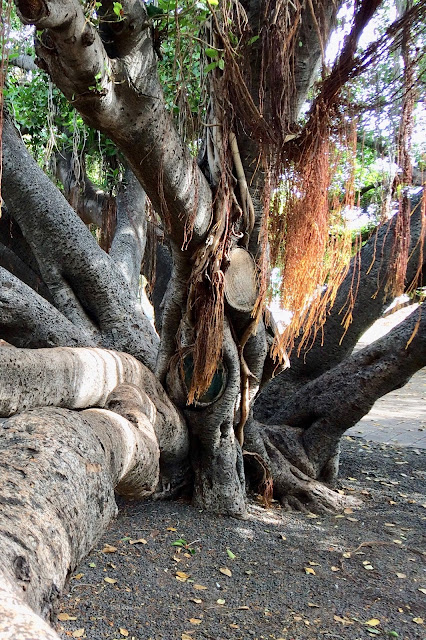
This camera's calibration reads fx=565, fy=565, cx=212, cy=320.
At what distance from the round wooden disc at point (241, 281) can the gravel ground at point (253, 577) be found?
56.4 inches

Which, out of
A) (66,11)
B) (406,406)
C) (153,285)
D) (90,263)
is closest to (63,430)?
(66,11)

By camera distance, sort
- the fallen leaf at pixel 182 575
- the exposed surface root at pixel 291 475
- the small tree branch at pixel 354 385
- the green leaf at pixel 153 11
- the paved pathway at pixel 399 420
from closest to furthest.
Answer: the green leaf at pixel 153 11, the fallen leaf at pixel 182 575, the exposed surface root at pixel 291 475, the small tree branch at pixel 354 385, the paved pathway at pixel 399 420

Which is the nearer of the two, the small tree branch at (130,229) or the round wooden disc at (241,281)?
the round wooden disc at (241,281)

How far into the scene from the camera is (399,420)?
813cm

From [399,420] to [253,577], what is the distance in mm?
5689

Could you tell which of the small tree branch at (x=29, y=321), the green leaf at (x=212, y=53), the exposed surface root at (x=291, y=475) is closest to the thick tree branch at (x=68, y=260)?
the small tree branch at (x=29, y=321)

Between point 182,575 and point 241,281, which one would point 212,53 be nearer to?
point 241,281

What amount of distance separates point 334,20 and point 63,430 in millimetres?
2055

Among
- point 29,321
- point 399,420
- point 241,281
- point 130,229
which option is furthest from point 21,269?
point 399,420

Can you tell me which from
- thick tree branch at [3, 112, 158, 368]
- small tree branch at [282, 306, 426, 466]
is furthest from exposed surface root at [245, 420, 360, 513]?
thick tree branch at [3, 112, 158, 368]

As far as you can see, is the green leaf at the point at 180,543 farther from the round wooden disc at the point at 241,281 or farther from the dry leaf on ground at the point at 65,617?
the round wooden disc at the point at 241,281

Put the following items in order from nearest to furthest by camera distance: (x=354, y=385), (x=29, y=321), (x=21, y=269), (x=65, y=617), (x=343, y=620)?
(x=65, y=617) < (x=343, y=620) < (x=29, y=321) < (x=354, y=385) < (x=21, y=269)

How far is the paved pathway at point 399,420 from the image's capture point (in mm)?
6859

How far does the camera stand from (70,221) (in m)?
3.98
